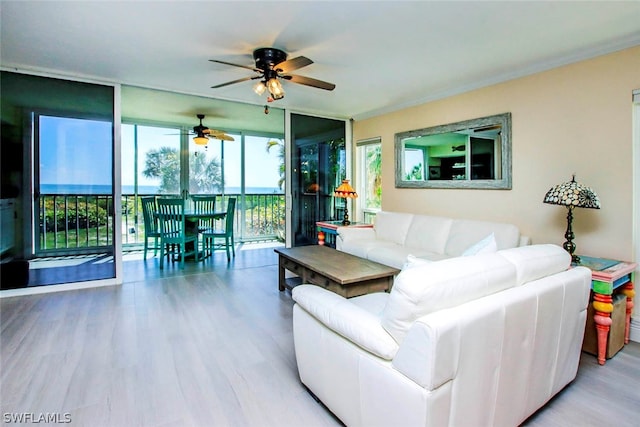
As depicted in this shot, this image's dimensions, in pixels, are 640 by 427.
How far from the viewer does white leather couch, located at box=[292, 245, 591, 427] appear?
1217 millimetres

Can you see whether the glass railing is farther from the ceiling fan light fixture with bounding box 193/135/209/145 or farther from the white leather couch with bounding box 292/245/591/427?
the white leather couch with bounding box 292/245/591/427

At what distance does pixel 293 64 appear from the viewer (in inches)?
106

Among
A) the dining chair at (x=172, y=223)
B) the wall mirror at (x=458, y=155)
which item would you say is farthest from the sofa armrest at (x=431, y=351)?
the dining chair at (x=172, y=223)

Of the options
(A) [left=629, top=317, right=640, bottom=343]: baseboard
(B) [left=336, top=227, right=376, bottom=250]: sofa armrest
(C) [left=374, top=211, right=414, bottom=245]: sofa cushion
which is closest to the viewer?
(A) [left=629, top=317, right=640, bottom=343]: baseboard

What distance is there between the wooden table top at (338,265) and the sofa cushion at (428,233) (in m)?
1.08

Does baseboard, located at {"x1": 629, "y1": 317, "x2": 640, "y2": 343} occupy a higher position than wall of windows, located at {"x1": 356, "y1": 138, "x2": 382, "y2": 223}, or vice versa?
wall of windows, located at {"x1": 356, "y1": 138, "x2": 382, "y2": 223}

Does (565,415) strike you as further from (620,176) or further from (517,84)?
(517,84)

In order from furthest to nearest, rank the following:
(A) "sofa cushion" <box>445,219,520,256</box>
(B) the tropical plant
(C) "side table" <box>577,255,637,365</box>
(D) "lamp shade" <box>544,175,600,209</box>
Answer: (B) the tropical plant, (A) "sofa cushion" <box>445,219,520,256</box>, (D) "lamp shade" <box>544,175,600,209</box>, (C) "side table" <box>577,255,637,365</box>

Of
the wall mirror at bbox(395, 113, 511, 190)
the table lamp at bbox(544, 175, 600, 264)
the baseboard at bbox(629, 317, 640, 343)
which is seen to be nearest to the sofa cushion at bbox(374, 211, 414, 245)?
the wall mirror at bbox(395, 113, 511, 190)

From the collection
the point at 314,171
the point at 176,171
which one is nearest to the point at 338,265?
the point at 314,171

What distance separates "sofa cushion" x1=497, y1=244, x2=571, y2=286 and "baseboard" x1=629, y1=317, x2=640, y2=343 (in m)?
1.45

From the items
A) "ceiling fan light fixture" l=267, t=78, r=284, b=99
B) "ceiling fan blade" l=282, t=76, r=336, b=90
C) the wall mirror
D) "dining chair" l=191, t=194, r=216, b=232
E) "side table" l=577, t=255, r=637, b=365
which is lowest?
"side table" l=577, t=255, r=637, b=365


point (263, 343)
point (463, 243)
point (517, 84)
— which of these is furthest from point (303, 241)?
point (517, 84)

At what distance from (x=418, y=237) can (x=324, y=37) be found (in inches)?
95.5
